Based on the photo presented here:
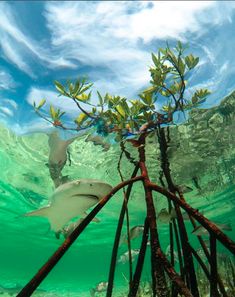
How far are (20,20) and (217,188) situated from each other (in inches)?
A: 811

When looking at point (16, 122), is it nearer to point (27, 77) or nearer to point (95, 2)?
point (27, 77)

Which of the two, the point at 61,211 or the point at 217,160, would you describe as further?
the point at 217,160

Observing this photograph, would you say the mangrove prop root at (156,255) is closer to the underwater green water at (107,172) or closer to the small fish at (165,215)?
the small fish at (165,215)

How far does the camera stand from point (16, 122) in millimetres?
13039

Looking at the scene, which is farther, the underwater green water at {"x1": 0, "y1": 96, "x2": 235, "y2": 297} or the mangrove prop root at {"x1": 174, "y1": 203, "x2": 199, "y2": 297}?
the underwater green water at {"x1": 0, "y1": 96, "x2": 235, "y2": 297}

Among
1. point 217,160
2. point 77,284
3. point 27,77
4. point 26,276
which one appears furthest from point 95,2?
point 77,284

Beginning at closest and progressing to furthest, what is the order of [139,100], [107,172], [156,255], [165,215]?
[156,255]
[165,215]
[139,100]
[107,172]

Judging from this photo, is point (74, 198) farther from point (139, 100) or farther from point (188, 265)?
point (139, 100)

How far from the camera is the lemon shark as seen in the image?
2708 mm

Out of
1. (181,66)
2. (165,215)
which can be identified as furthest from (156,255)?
(181,66)

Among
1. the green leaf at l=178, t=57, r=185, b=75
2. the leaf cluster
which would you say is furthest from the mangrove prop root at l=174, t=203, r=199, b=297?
the green leaf at l=178, t=57, r=185, b=75

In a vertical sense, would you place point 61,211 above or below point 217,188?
below

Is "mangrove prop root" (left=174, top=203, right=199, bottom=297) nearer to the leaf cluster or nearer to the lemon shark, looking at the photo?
the lemon shark

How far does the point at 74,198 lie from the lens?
3016mm
